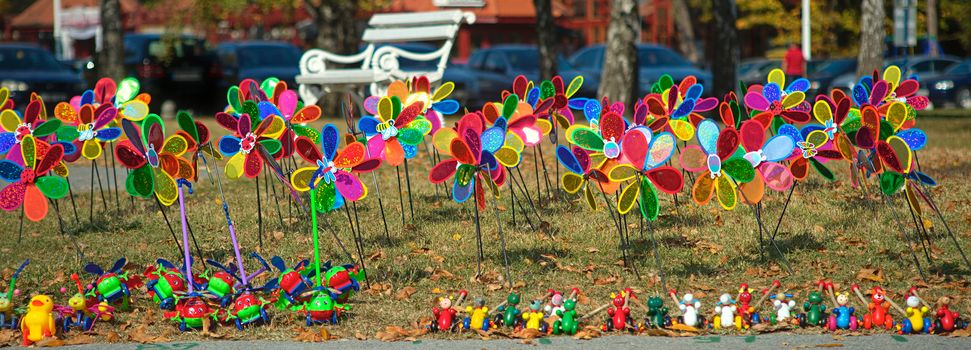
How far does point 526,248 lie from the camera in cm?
660

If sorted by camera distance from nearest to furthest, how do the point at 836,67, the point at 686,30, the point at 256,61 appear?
the point at 256,61 < the point at 836,67 < the point at 686,30

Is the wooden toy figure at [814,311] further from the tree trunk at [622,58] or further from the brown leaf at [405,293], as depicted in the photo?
the tree trunk at [622,58]

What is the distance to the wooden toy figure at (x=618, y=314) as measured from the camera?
4828 millimetres

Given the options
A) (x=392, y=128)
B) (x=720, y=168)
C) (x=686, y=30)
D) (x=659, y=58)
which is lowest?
(x=720, y=168)

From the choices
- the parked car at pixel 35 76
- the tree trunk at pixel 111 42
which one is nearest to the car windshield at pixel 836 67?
the tree trunk at pixel 111 42

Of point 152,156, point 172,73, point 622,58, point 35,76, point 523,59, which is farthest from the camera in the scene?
point 523,59

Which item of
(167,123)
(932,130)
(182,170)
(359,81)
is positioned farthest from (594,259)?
(167,123)

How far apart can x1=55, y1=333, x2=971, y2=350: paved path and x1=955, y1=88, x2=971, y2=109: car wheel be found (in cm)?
1958

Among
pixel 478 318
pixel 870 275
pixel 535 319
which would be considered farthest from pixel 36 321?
pixel 870 275

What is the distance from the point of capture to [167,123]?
1596cm

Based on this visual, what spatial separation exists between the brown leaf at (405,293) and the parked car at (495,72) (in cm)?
1247

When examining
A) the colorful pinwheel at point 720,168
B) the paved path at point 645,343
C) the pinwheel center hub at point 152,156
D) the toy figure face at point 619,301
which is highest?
the pinwheel center hub at point 152,156

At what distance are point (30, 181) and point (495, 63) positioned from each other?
1479 centimetres

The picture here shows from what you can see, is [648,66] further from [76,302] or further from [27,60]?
[76,302]
